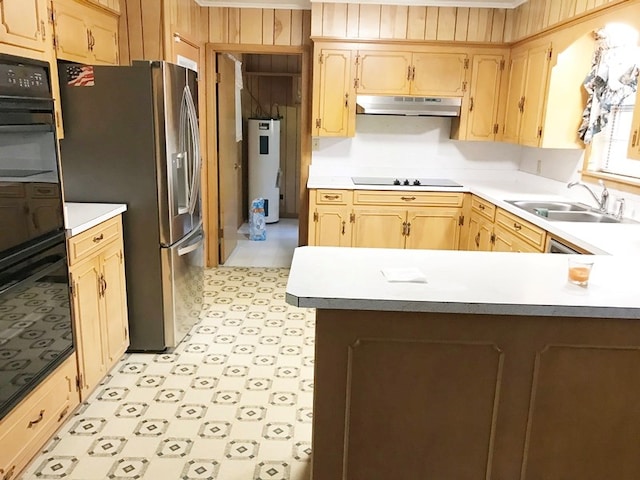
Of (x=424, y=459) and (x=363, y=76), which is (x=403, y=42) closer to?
(x=363, y=76)

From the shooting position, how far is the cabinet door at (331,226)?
14.9 feet

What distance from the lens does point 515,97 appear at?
4.35m

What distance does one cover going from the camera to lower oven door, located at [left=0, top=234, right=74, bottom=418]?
1911mm

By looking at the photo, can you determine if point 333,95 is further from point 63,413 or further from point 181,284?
point 63,413

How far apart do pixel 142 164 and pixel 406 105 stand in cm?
241

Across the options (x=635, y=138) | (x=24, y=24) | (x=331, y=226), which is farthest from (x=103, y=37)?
(x=635, y=138)

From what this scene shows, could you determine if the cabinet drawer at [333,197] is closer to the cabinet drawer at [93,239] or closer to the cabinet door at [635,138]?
the cabinet drawer at [93,239]

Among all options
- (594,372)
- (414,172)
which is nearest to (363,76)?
(414,172)

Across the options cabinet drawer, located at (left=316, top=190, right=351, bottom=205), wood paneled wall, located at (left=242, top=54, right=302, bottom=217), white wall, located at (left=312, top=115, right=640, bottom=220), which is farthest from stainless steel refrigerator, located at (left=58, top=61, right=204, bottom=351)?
wood paneled wall, located at (left=242, top=54, right=302, bottom=217)

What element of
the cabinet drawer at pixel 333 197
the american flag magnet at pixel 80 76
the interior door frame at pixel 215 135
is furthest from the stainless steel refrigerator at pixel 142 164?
the interior door frame at pixel 215 135

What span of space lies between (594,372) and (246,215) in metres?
5.90

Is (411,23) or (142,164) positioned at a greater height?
(411,23)

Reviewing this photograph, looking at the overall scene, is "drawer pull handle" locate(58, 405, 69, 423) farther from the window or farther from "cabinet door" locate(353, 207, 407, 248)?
the window

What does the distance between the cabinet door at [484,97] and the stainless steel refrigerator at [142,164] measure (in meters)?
2.48
